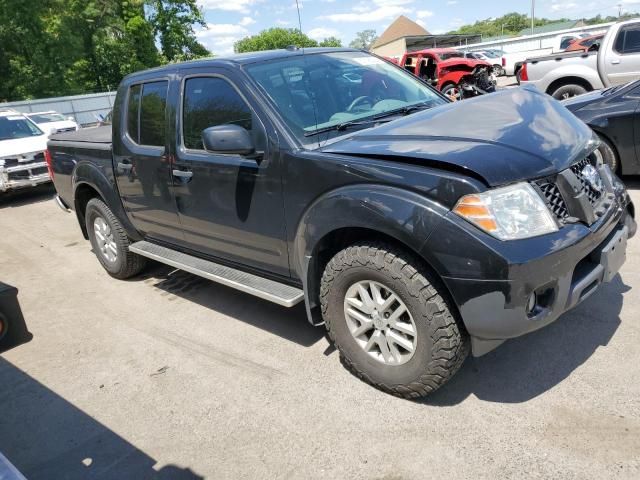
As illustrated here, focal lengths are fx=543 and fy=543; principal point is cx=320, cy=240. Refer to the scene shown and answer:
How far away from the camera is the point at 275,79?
353 cm

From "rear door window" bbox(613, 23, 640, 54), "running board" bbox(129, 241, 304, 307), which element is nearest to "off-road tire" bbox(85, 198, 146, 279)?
"running board" bbox(129, 241, 304, 307)

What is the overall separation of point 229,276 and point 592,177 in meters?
2.36

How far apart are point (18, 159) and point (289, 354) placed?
8806 mm

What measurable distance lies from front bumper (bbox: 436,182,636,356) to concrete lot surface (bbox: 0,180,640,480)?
1.66 feet

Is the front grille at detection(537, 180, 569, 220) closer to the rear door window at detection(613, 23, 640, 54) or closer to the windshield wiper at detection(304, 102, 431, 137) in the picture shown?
the windshield wiper at detection(304, 102, 431, 137)

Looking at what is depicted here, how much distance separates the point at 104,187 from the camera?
5.03 meters

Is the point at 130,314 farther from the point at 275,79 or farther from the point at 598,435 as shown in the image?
the point at 598,435

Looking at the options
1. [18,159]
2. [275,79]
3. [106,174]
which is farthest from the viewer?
[18,159]

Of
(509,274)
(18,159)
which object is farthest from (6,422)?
(18,159)

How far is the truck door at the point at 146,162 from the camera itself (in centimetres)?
418

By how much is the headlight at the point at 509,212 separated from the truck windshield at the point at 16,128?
436 inches

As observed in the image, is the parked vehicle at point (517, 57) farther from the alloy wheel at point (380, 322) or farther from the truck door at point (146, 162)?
the alloy wheel at point (380, 322)

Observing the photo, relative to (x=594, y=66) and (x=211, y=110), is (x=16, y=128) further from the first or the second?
(x=594, y=66)

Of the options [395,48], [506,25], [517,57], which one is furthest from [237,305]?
[506,25]
